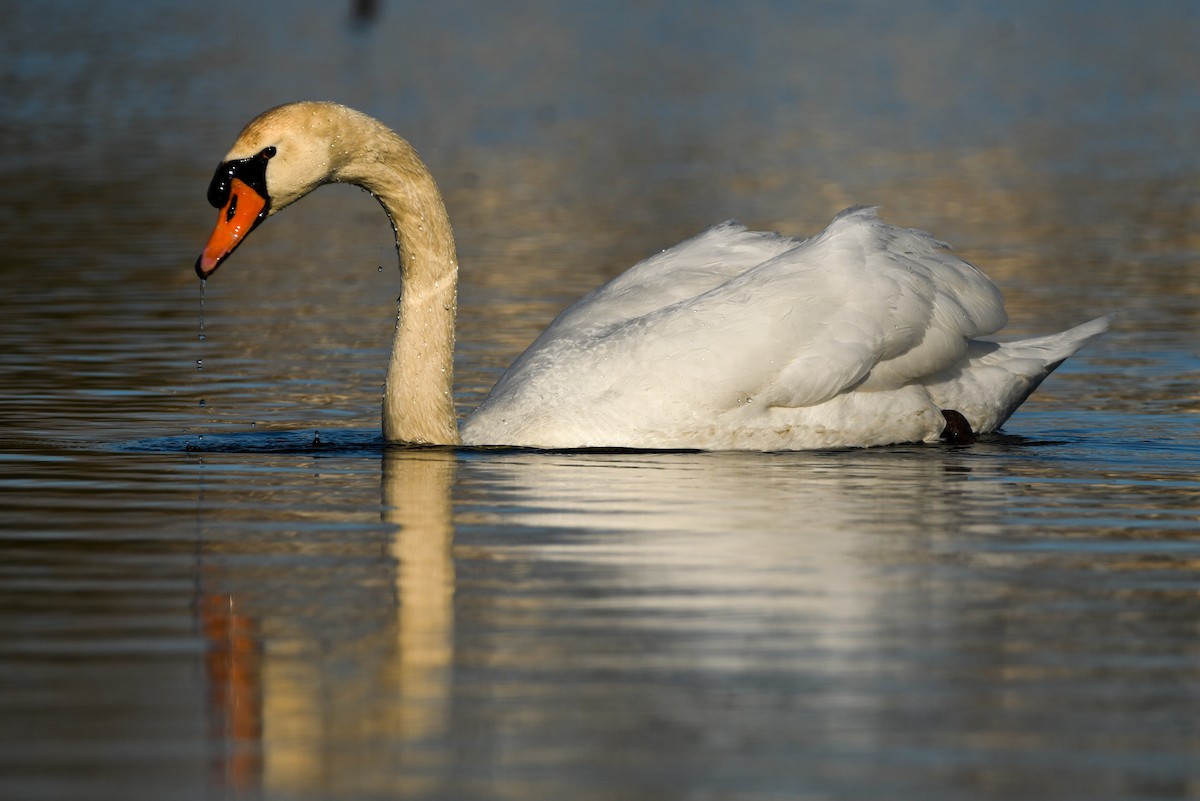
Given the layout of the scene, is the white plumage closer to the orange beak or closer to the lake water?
the lake water

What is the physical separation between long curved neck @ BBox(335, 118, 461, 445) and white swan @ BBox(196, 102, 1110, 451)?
11 millimetres

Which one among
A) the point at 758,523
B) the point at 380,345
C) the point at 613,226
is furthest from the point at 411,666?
the point at 613,226

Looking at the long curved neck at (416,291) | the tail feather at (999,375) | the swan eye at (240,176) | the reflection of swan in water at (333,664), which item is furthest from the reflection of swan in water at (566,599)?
the swan eye at (240,176)

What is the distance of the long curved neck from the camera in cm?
1117

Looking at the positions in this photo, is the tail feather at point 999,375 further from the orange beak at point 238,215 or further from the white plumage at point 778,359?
the orange beak at point 238,215

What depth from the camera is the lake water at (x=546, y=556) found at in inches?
221

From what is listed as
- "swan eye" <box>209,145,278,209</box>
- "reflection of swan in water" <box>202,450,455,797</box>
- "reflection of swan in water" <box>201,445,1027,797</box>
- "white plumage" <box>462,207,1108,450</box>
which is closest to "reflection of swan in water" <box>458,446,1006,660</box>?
"reflection of swan in water" <box>201,445,1027,797</box>

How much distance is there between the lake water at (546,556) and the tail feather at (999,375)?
23 centimetres

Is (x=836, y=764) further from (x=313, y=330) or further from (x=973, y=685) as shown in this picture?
(x=313, y=330)

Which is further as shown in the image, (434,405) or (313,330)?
(313,330)

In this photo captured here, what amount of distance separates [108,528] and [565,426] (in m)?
2.72

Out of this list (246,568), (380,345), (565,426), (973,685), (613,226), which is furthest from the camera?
(613,226)

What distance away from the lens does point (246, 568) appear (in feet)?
26.4

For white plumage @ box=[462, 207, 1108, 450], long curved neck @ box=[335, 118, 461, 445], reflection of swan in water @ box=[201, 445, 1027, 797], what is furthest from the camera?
long curved neck @ box=[335, 118, 461, 445]
